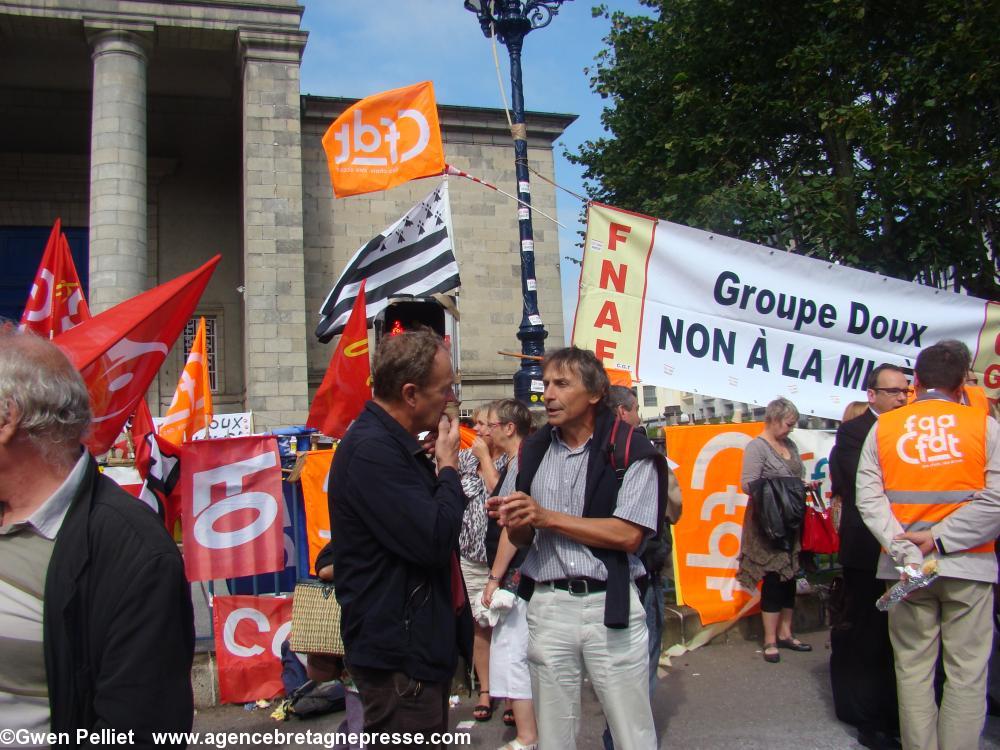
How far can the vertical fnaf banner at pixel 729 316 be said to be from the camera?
525 cm

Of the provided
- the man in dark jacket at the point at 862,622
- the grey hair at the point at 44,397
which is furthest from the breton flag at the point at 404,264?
the grey hair at the point at 44,397

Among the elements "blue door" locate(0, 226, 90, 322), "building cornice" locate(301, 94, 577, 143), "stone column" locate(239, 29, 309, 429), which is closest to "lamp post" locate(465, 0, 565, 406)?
"stone column" locate(239, 29, 309, 429)

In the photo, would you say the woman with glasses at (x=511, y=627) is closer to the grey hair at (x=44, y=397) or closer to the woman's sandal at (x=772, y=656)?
the woman's sandal at (x=772, y=656)

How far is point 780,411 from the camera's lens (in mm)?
6129

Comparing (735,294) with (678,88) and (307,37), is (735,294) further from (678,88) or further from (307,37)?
(307,37)

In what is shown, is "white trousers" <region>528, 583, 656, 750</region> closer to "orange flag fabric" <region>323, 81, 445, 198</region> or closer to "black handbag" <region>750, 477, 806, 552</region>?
"black handbag" <region>750, 477, 806, 552</region>

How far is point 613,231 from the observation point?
5.36 m

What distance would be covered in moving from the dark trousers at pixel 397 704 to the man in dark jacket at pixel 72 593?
848mm

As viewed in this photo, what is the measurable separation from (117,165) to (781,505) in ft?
49.0

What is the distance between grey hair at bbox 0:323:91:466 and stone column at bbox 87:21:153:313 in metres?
15.1

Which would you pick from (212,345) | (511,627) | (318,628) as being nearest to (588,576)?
(318,628)

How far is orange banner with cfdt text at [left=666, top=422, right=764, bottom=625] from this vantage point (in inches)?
262

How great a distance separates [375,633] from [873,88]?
13.6 metres

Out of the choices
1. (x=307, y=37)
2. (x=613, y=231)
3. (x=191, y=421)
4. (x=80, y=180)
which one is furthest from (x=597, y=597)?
(x=80, y=180)
